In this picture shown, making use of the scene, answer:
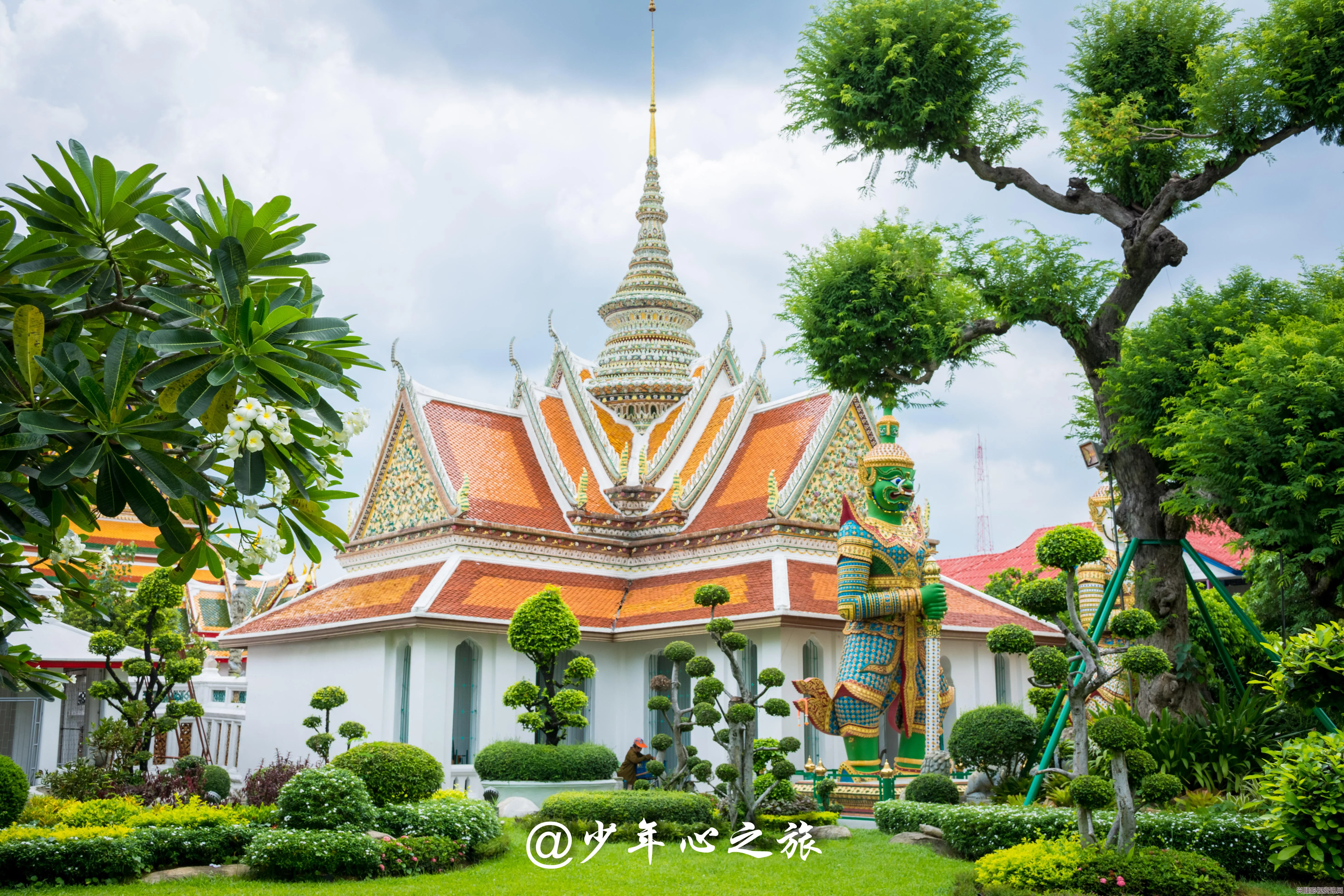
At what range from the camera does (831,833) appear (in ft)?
35.3

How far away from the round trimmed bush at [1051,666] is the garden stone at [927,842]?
2.18 metres

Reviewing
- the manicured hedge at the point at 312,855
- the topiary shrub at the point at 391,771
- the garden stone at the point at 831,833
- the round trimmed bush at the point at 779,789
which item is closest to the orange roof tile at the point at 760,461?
the round trimmed bush at the point at 779,789

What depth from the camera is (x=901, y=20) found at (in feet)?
38.0

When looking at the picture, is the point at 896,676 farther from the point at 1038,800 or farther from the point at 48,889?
the point at 48,889

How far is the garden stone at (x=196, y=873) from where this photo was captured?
8516mm

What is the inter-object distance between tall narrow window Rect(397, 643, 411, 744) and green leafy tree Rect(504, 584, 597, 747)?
7.08 ft

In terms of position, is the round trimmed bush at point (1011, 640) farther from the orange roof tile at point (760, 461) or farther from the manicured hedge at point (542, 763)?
the orange roof tile at point (760, 461)

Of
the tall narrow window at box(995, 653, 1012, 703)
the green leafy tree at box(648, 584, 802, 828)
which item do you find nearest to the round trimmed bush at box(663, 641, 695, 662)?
the green leafy tree at box(648, 584, 802, 828)

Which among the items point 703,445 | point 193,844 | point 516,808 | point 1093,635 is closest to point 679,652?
point 516,808

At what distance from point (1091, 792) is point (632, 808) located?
4.94 meters

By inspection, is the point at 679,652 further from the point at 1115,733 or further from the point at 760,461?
the point at 760,461

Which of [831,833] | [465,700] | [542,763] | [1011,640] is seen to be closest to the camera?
[1011,640]

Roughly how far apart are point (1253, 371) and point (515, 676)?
10.3 meters


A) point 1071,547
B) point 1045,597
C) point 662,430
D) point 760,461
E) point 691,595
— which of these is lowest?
point 1045,597
